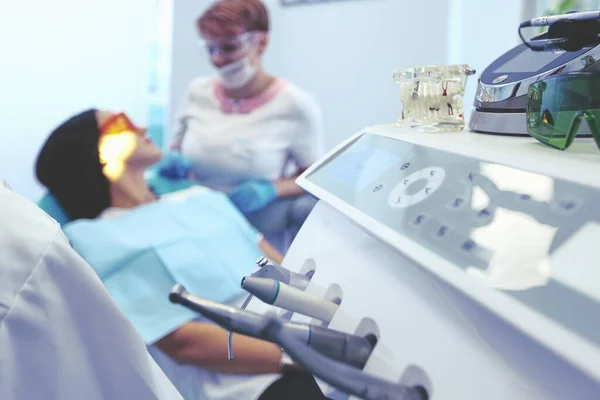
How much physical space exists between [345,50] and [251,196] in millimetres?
1142

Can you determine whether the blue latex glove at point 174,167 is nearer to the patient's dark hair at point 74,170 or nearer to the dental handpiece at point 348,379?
the patient's dark hair at point 74,170

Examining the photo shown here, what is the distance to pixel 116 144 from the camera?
55.9 inches

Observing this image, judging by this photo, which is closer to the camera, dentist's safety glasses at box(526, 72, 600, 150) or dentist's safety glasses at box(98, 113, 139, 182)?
dentist's safety glasses at box(526, 72, 600, 150)

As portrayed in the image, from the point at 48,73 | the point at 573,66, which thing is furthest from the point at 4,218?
the point at 48,73

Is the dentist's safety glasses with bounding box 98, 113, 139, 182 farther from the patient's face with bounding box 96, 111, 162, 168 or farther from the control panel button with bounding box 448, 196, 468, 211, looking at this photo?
the control panel button with bounding box 448, 196, 468, 211

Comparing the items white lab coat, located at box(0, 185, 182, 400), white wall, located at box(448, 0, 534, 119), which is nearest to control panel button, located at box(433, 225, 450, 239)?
white lab coat, located at box(0, 185, 182, 400)

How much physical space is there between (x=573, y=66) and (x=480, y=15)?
4.83 ft

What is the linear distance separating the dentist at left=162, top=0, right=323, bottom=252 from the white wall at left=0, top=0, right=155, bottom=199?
59 cm

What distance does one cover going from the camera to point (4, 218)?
0.42 metres

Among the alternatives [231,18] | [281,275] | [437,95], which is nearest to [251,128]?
[231,18]

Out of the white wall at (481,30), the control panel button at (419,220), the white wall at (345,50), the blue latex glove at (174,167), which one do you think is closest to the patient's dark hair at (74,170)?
the blue latex glove at (174,167)

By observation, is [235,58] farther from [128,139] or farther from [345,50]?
[345,50]

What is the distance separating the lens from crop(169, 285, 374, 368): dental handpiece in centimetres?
33

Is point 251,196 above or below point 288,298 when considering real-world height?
below
